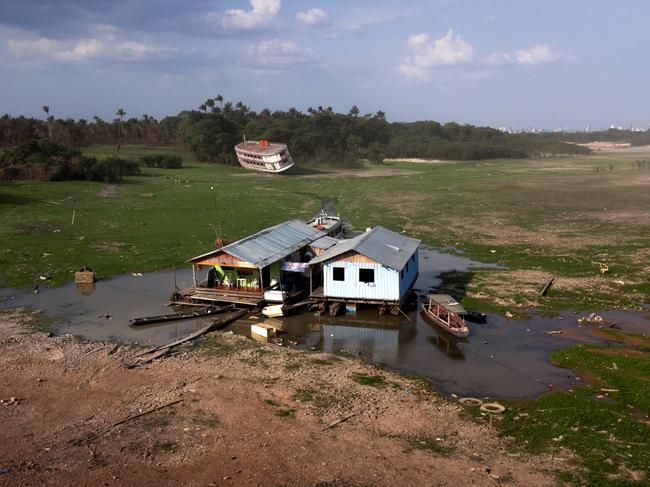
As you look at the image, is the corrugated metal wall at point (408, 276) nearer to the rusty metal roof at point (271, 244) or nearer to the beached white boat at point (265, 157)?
the rusty metal roof at point (271, 244)

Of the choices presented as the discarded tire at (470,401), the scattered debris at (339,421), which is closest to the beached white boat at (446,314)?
the discarded tire at (470,401)

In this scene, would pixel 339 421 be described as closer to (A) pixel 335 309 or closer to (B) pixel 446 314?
(B) pixel 446 314

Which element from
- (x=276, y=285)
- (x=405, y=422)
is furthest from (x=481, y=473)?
(x=276, y=285)

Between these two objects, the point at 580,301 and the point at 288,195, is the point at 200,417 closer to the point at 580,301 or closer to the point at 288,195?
the point at 580,301

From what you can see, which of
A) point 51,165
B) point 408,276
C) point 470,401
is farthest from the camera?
point 51,165

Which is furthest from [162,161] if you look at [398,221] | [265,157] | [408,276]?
[408,276]

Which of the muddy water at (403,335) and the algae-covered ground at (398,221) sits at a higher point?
the algae-covered ground at (398,221)
